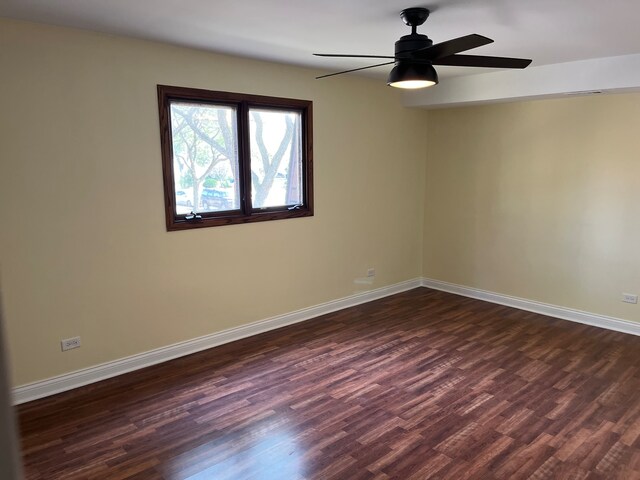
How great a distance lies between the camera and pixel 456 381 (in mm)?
3428

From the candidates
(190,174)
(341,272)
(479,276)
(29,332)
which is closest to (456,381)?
(341,272)

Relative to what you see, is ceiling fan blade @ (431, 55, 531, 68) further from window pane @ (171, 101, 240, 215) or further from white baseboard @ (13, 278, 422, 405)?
white baseboard @ (13, 278, 422, 405)

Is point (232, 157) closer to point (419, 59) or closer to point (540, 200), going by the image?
point (419, 59)

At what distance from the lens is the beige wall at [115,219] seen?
3.01m

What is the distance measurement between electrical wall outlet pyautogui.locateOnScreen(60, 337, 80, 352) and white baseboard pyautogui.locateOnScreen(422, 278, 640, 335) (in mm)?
4240

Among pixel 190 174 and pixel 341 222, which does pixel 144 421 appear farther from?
pixel 341 222

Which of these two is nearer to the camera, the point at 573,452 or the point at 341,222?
the point at 573,452

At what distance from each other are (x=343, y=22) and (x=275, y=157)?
173 centimetres

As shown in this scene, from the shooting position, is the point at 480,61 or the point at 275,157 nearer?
the point at 480,61

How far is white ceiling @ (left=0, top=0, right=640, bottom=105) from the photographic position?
8.48 feet

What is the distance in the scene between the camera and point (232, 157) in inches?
161

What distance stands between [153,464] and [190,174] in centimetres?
226

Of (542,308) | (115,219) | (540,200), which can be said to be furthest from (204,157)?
(542,308)

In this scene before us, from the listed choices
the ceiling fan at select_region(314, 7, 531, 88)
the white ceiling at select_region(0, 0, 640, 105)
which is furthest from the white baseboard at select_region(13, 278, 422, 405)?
the ceiling fan at select_region(314, 7, 531, 88)
